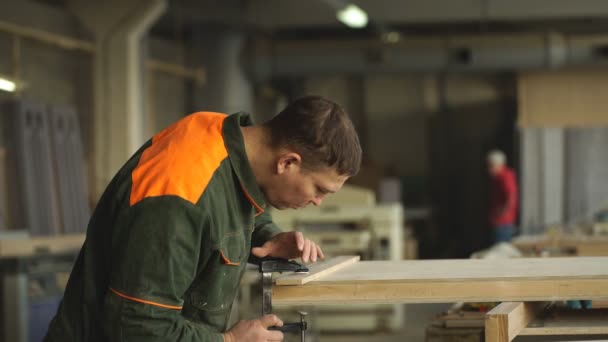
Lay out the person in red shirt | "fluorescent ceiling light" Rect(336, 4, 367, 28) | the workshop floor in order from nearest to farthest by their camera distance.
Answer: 1. the workshop floor
2. "fluorescent ceiling light" Rect(336, 4, 367, 28)
3. the person in red shirt

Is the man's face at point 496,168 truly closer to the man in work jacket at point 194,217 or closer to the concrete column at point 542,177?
the concrete column at point 542,177

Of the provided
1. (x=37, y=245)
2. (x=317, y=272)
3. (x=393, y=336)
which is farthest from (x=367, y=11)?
(x=317, y=272)

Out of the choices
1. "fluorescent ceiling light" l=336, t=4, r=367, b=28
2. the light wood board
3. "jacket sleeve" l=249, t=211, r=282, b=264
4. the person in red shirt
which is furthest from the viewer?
the person in red shirt

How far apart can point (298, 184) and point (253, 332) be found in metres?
0.32

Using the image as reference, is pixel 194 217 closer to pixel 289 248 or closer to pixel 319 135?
pixel 319 135

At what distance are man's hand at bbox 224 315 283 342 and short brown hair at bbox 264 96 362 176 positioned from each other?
343mm

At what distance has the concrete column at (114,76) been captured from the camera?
803 centimetres

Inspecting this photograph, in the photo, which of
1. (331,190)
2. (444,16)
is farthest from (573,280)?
(444,16)

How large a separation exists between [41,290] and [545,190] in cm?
768

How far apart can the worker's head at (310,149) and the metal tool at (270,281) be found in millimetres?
215

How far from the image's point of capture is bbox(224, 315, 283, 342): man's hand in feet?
6.00

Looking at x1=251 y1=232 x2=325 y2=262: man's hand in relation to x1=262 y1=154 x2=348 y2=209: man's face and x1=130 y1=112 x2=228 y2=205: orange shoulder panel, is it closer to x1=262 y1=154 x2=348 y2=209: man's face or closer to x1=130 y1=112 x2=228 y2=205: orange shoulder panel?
x1=262 y1=154 x2=348 y2=209: man's face

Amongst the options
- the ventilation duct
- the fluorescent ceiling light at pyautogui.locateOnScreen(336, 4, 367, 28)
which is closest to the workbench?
the fluorescent ceiling light at pyautogui.locateOnScreen(336, 4, 367, 28)

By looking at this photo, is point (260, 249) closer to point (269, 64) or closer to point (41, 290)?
point (41, 290)
